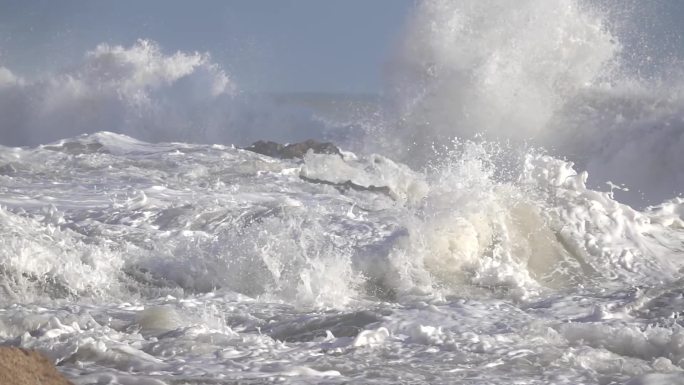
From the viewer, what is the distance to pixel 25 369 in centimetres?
278

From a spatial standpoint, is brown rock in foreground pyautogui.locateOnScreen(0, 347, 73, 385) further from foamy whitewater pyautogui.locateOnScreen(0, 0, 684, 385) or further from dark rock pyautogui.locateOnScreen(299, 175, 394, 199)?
dark rock pyautogui.locateOnScreen(299, 175, 394, 199)

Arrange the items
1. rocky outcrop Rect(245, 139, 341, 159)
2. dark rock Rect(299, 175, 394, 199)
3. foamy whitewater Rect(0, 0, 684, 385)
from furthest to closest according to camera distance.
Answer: rocky outcrop Rect(245, 139, 341, 159)
dark rock Rect(299, 175, 394, 199)
foamy whitewater Rect(0, 0, 684, 385)

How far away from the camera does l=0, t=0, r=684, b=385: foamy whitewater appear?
4.16 m

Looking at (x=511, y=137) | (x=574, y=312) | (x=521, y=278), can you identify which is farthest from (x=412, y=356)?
(x=511, y=137)

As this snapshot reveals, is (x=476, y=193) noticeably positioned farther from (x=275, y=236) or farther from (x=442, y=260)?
(x=275, y=236)

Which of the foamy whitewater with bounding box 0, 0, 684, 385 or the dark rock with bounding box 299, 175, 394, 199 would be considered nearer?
the foamy whitewater with bounding box 0, 0, 684, 385

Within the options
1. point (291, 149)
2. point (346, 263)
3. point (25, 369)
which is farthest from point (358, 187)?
point (25, 369)

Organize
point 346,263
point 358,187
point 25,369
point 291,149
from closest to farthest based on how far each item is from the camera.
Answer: point 25,369, point 346,263, point 358,187, point 291,149

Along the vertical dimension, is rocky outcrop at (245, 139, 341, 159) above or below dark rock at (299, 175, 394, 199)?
above

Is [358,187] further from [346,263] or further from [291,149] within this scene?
[346,263]

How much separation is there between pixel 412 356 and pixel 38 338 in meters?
1.61

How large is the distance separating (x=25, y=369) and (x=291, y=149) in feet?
29.6

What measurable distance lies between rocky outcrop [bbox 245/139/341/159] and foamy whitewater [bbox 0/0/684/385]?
23 cm

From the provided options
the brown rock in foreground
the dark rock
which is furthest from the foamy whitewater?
the brown rock in foreground
